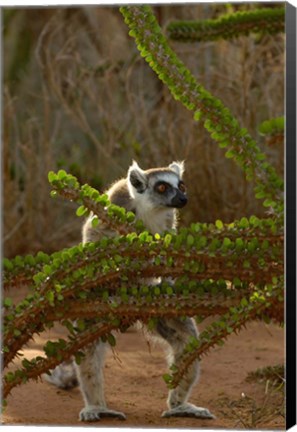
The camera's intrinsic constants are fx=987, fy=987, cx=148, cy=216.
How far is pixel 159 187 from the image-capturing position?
5.17m

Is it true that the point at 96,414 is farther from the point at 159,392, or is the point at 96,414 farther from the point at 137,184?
the point at 137,184

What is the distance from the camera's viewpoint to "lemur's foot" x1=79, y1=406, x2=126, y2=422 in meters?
4.58

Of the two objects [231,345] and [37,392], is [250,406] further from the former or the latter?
[231,345]

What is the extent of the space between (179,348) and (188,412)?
0.32 m

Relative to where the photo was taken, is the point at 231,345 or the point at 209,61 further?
the point at 209,61

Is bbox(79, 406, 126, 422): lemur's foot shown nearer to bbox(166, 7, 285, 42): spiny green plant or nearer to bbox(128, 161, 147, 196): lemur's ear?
bbox(128, 161, 147, 196): lemur's ear

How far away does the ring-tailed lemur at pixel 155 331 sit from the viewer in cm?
470

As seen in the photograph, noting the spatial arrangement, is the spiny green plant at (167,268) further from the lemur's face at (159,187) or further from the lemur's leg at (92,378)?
the lemur's face at (159,187)

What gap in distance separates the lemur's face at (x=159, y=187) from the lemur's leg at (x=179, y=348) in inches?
26.2

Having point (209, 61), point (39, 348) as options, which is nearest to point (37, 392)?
point (39, 348)

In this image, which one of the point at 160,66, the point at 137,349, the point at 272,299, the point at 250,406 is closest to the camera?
the point at 272,299

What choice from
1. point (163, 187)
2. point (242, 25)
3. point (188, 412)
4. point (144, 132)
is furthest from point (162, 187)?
point (144, 132)

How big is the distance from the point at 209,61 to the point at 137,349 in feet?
11.1

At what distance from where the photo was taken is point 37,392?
5.08 m
